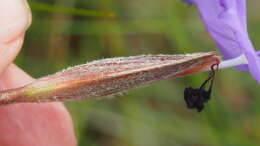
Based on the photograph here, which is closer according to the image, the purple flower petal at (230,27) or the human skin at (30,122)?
the purple flower petal at (230,27)

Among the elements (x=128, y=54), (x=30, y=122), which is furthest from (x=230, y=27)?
(x=128, y=54)

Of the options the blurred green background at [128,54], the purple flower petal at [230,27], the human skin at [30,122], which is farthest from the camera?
the blurred green background at [128,54]

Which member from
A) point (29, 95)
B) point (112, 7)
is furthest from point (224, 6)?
point (112, 7)

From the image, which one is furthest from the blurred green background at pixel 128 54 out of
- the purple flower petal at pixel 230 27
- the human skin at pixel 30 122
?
the purple flower petal at pixel 230 27

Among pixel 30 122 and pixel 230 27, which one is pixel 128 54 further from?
pixel 230 27

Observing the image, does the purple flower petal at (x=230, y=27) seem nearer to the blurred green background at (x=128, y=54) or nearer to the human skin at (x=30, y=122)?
the human skin at (x=30, y=122)

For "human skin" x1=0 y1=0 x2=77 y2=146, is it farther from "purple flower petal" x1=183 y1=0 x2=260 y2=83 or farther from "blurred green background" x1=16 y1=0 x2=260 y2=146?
"blurred green background" x1=16 y1=0 x2=260 y2=146

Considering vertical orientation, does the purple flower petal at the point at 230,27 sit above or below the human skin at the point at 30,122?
above
